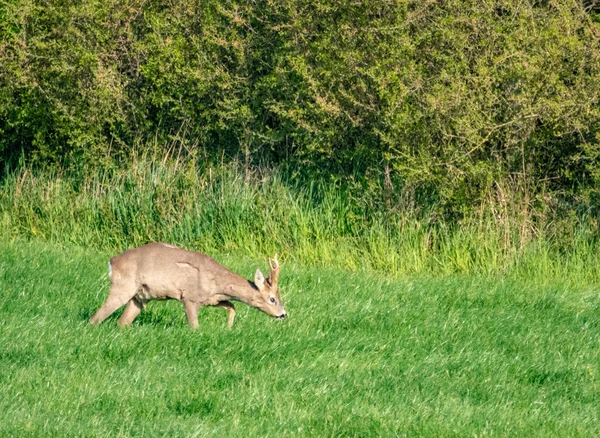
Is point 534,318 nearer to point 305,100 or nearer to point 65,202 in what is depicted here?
point 305,100

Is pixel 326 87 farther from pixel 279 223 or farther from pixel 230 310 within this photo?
pixel 230 310

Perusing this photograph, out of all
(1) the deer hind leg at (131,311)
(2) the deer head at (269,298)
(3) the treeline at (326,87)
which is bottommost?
(1) the deer hind leg at (131,311)

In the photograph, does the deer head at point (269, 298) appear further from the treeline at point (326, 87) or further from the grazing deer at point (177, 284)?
the treeline at point (326, 87)

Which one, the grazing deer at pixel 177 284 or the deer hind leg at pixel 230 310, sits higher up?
the grazing deer at pixel 177 284

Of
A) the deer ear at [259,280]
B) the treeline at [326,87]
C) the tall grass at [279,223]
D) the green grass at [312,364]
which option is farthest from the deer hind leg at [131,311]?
the treeline at [326,87]

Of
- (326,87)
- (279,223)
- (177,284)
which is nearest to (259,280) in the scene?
(177,284)

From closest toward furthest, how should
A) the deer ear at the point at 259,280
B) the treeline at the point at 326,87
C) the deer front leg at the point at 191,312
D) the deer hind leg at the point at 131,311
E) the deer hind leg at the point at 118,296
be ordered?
1. the deer hind leg at the point at 118,296
2. the deer front leg at the point at 191,312
3. the deer hind leg at the point at 131,311
4. the deer ear at the point at 259,280
5. the treeline at the point at 326,87

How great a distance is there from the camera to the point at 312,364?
8.38 metres

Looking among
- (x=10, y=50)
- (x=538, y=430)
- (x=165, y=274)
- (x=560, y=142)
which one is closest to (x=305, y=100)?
(x=560, y=142)

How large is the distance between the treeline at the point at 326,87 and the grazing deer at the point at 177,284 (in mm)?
4537

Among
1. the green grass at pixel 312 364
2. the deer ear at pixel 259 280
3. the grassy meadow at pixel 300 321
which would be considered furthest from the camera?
the deer ear at pixel 259 280

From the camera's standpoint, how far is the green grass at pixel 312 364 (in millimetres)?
7055

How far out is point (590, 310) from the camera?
1097 centimetres

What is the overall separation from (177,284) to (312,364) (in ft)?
4.68
